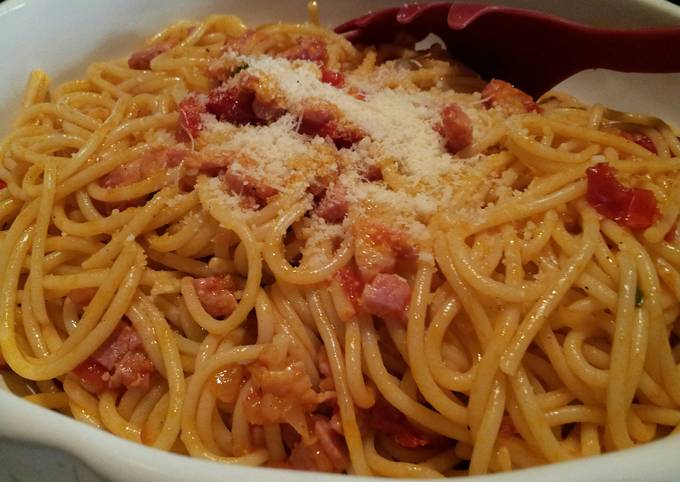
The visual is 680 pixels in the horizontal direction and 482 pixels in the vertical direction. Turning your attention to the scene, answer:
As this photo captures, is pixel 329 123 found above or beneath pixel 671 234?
above

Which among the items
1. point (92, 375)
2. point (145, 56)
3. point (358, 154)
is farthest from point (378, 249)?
point (145, 56)

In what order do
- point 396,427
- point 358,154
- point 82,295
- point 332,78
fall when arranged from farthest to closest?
1. point 332,78
2. point 358,154
3. point 82,295
4. point 396,427

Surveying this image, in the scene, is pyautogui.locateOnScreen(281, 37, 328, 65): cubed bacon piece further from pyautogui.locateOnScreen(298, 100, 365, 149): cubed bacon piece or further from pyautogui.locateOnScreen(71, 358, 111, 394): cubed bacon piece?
pyautogui.locateOnScreen(71, 358, 111, 394): cubed bacon piece

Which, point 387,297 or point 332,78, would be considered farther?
point 332,78

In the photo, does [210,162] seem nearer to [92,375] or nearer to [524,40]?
[92,375]

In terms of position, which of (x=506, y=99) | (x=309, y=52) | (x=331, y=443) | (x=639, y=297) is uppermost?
(x=309, y=52)

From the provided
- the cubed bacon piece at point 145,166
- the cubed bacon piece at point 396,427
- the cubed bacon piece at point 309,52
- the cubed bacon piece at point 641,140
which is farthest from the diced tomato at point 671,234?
the cubed bacon piece at point 145,166

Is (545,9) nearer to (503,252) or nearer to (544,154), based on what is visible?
(544,154)

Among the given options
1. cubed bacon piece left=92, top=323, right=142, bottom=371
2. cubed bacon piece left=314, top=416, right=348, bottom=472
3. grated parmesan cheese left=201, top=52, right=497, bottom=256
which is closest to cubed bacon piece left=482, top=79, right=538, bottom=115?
grated parmesan cheese left=201, top=52, right=497, bottom=256

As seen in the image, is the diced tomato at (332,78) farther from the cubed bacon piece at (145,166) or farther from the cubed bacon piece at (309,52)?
the cubed bacon piece at (145,166)
